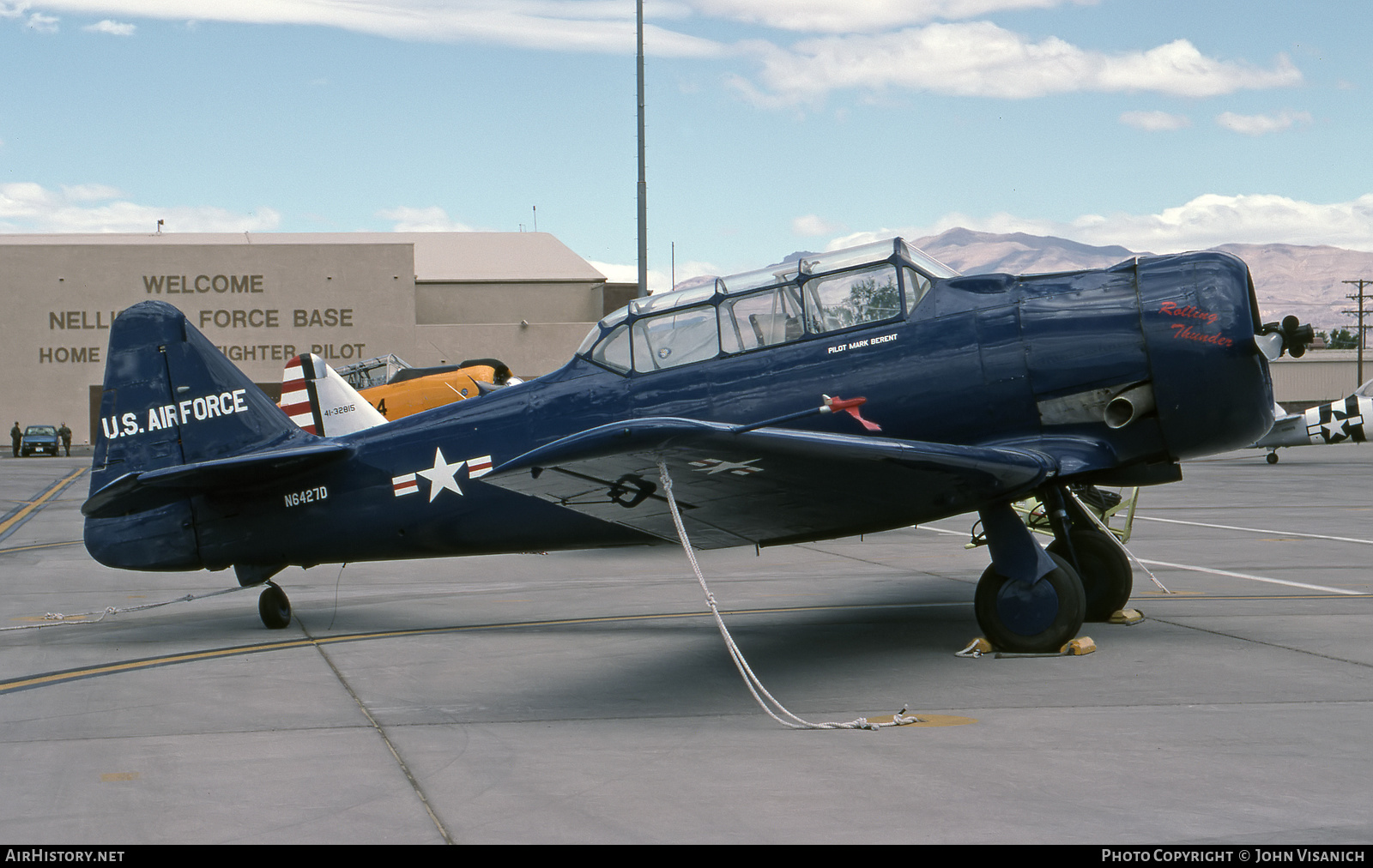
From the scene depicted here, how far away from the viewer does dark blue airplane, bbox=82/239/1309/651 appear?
A: 7.21 m

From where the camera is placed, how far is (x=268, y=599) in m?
9.84

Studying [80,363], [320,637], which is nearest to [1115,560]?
[320,637]

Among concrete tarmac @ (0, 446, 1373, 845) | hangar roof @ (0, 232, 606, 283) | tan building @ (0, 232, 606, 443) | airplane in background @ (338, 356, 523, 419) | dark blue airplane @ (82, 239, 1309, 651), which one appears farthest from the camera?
hangar roof @ (0, 232, 606, 283)

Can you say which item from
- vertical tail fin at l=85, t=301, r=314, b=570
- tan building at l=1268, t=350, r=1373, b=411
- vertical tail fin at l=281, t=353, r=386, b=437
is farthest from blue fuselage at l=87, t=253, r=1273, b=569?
tan building at l=1268, t=350, r=1373, b=411

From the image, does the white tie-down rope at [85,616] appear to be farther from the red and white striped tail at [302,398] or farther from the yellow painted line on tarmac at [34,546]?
the yellow painted line on tarmac at [34,546]

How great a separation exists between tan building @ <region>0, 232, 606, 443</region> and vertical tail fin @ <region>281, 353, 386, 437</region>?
139 ft

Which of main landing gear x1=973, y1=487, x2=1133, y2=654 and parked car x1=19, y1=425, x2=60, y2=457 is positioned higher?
main landing gear x1=973, y1=487, x2=1133, y2=654

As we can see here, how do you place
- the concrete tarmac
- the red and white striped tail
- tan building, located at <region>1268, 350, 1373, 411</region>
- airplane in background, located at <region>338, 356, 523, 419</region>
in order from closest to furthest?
the concrete tarmac < the red and white striped tail < airplane in background, located at <region>338, 356, 523, 419</region> < tan building, located at <region>1268, 350, 1373, 411</region>

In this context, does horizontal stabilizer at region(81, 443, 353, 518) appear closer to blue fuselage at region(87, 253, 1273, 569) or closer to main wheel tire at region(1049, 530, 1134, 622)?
blue fuselage at region(87, 253, 1273, 569)

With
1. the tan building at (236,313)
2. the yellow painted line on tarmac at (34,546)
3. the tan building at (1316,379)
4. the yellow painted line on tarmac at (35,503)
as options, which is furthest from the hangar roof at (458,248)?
the tan building at (1316,379)

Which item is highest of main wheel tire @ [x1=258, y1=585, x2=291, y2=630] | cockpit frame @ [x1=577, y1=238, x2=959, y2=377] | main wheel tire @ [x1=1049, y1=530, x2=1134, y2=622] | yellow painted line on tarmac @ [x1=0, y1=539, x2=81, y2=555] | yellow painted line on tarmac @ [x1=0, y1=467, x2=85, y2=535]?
cockpit frame @ [x1=577, y1=238, x2=959, y2=377]

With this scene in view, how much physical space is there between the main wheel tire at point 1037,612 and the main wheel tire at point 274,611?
18.2 ft

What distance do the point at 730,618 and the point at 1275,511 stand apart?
13.2m

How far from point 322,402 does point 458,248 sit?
63.4 metres
